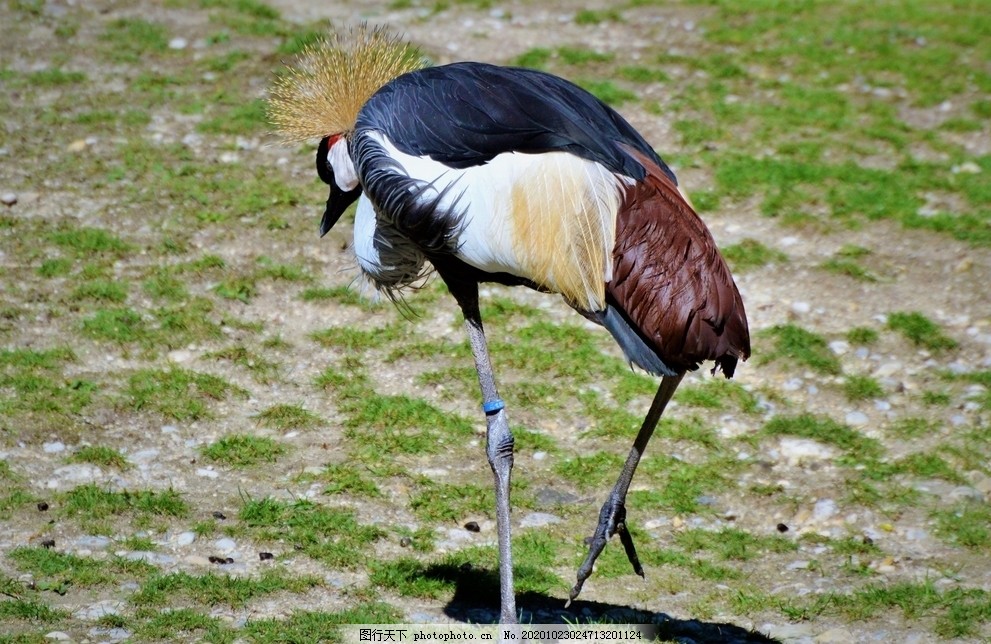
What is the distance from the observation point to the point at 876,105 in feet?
26.0

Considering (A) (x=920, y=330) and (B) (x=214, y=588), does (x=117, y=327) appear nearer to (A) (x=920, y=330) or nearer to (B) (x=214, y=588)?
(B) (x=214, y=588)

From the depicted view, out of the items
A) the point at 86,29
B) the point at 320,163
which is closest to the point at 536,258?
the point at 320,163

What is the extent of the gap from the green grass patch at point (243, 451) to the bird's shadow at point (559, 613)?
3.39 ft

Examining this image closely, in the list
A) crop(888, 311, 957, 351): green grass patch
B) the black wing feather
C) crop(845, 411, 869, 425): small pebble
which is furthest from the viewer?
crop(888, 311, 957, 351): green grass patch

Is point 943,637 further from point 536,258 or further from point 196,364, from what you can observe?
point 196,364

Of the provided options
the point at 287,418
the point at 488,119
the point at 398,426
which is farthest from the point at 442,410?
the point at 488,119

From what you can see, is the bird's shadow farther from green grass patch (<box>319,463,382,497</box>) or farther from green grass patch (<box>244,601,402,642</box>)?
green grass patch (<box>319,463,382,497</box>)

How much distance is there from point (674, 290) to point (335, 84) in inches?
56.1

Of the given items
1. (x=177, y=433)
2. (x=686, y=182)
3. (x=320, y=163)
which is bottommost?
(x=177, y=433)

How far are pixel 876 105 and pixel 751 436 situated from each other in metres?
3.62

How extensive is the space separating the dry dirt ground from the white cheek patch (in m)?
1.26

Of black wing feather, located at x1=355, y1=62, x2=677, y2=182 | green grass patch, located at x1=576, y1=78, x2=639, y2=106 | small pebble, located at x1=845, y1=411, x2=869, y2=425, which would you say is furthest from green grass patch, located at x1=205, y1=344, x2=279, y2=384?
green grass patch, located at x1=576, y1=78, x2=639, y2=106

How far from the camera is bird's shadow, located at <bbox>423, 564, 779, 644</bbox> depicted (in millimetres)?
3918

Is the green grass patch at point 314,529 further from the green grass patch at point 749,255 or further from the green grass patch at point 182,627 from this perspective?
the green grass patch at point 749,255
